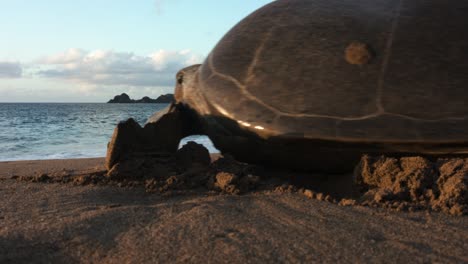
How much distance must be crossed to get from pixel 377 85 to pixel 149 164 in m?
1.45

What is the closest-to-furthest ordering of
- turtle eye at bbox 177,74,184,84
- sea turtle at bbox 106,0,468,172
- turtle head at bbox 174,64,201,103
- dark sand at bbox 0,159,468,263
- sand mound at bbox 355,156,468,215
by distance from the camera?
dark sand at bbox 0,159,468,263
sand mound at bbox 355,156,468,215
sea turtle at bbox 106,0,468,172
turtle head at bbox 174,64,201,103
turtle eye at bbox 177,74,184,84

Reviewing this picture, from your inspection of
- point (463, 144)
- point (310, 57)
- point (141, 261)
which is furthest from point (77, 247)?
point (463, 144)

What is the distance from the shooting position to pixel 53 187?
8.47 feet

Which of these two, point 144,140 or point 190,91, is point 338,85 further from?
point 144,140

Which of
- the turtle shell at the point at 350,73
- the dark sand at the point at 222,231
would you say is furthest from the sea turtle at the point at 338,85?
the dark sand at the point at 222,231

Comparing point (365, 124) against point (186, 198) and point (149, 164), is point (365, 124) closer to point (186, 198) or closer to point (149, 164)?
point (186, 198)

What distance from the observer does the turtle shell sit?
2283 mm

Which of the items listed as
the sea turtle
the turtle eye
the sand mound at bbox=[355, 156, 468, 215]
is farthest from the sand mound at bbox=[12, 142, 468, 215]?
the turtle eye

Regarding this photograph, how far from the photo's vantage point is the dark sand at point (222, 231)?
4.63 ft

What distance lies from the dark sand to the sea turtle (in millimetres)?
426

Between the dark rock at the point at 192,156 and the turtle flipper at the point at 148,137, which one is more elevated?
the turtle flipper at the point at 148,137

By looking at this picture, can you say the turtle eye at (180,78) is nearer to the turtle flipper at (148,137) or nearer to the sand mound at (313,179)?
the turtle flipper at (148,137)

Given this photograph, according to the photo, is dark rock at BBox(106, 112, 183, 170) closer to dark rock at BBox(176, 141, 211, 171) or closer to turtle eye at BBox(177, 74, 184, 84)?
dark rock at BBox(176, 141, 211, 171)

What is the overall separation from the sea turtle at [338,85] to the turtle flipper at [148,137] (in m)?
0.02
